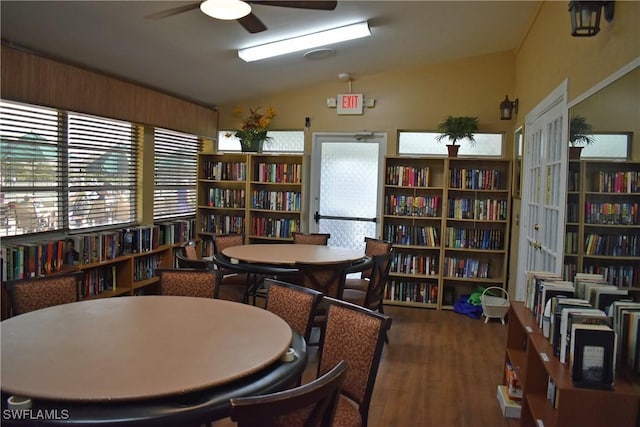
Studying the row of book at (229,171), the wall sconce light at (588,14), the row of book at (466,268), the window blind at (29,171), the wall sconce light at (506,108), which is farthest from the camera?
the row of book at (229,171)

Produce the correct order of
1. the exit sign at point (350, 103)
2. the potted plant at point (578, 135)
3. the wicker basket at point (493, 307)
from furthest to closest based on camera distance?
the exit sign at point (350, 103), the wicker basket at point (493, 307), the potted plant at point (578, 135)

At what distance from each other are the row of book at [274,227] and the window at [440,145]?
1.62 m

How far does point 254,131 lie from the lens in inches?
232

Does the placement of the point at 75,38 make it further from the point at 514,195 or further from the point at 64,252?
the point at 514,195

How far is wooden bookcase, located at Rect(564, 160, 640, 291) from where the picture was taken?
6.86ft

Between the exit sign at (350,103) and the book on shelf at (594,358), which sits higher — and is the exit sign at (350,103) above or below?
above

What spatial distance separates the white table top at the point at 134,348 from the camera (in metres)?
1.45

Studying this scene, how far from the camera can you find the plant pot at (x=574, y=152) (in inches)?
112

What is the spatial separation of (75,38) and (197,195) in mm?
2823

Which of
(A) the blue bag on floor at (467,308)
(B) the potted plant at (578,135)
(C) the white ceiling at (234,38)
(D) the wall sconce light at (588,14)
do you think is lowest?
(A) the blue bag on floor at (467,308)

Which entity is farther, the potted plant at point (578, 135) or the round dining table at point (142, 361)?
the potted plant at point (578, 135)

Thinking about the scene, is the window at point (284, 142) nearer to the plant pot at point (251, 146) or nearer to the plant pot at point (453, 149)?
the plant pot at point (251, 146)

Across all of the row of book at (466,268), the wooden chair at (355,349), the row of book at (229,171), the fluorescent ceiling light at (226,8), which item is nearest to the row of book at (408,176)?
the row of book at (466,268)

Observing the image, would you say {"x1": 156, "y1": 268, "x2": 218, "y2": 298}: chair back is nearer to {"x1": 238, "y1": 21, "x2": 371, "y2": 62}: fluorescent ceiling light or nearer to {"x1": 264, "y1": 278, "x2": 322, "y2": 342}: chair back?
{"x1": 264, "y1": 278, "x2": 322, "y2": 342}: chair back
